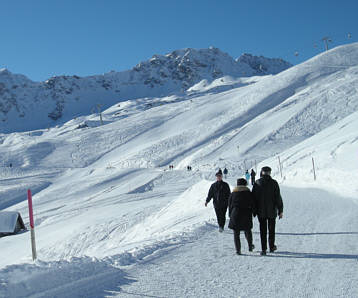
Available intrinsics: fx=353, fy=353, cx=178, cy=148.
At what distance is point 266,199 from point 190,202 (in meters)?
13.2

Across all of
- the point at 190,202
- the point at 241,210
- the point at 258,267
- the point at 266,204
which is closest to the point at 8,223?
the point at 190,202

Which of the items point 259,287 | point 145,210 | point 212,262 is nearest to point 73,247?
Result: point 145,210

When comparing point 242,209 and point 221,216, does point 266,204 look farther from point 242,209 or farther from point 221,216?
point 221,216

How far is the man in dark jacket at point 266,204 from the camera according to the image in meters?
7.30

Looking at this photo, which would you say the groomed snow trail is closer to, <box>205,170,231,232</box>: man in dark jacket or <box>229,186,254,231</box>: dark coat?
<box>205,170,231,232</box>: man in dark jacket

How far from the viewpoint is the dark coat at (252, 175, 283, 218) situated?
7301 mm

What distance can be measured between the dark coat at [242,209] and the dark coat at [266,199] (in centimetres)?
17

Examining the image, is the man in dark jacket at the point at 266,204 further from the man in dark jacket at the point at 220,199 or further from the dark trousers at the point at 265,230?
the man in dark jacket at the point at 220,199

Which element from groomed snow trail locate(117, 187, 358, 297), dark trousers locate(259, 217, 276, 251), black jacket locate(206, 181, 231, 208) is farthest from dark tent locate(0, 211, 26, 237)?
dark trousers locate(259, 217, 276, 251)

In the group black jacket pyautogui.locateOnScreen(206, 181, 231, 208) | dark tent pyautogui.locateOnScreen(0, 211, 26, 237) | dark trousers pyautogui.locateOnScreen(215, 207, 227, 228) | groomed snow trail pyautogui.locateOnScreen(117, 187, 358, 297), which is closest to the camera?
groomed snow trail pyautogui.locateOnScreen(117, 187, 358, 297)

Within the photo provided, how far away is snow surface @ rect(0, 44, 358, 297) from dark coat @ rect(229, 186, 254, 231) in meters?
0.67

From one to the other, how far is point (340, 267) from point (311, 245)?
5.16 feet

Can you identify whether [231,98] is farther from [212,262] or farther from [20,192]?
[212,262]

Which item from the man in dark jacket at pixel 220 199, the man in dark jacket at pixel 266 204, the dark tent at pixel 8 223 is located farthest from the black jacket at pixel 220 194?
the dark tent at pixel 8 223
